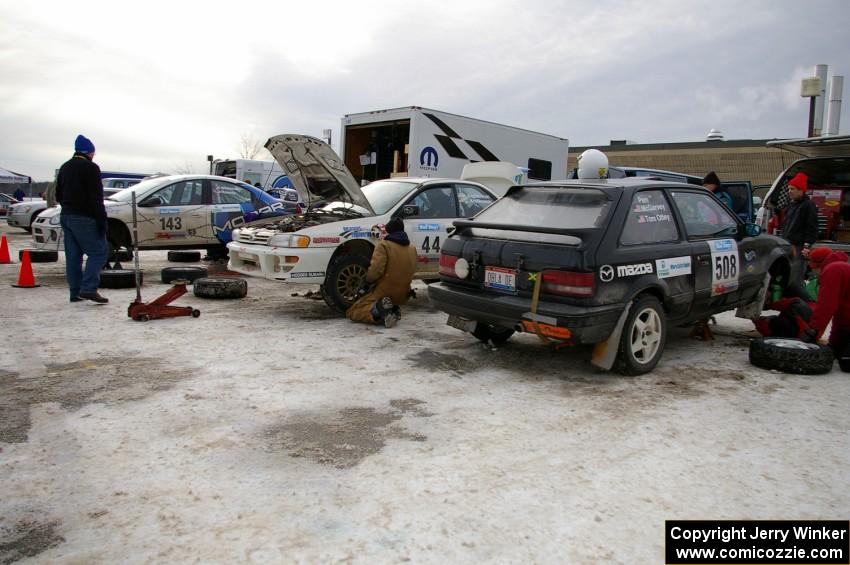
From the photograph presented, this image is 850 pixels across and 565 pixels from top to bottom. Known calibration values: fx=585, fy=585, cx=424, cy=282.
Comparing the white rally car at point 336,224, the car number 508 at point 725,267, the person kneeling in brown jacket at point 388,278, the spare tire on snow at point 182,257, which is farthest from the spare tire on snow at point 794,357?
the spare tire on snow at point 182,257

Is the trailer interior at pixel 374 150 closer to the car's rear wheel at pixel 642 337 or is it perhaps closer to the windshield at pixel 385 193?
the windshield at pixel 385 193

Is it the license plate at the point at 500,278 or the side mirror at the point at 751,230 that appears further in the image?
the side mirror at the point at 751,230

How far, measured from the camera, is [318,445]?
331cm

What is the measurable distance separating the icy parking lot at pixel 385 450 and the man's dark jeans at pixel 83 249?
156cm

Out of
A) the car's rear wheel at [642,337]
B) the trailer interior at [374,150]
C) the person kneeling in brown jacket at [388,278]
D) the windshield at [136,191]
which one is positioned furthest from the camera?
the trailer interior at [374,150]

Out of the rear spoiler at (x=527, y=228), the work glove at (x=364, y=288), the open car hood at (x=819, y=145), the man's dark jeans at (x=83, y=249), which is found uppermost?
the open car hood at (x=819, y=145)

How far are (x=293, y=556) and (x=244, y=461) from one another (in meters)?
0.93

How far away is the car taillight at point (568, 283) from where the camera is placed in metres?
4.31

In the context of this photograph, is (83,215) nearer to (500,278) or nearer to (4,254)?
(500,278)

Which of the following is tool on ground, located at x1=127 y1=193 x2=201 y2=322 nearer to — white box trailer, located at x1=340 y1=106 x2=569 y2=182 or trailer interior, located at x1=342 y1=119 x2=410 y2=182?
white box trailer, located at x1=340 y1=106 x2=569 y2=182

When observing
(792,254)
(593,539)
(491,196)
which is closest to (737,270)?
(792,254)

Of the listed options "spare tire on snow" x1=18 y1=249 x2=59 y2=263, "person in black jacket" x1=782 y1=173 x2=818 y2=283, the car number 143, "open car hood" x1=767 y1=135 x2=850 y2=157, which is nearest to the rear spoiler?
"person in black jacket" x1=782 y1=173 x2=818 y2=283

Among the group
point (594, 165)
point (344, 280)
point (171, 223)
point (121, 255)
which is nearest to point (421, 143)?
point (171, 223)

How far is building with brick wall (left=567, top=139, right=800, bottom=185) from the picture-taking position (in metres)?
31.7
